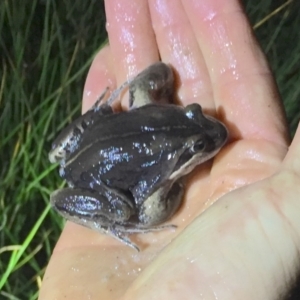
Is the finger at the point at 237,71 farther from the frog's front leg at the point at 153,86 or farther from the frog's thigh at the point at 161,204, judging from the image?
the frog's thigh at the point at 161,204

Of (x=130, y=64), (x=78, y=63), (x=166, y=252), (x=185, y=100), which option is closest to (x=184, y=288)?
(x=166, y=252)

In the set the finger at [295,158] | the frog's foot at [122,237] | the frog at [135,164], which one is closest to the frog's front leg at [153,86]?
the frog at [135,164]

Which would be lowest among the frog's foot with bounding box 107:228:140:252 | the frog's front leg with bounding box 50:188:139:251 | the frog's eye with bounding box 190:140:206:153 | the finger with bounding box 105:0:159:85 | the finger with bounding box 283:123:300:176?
the frog's foot with bounding box 107:228:140:252

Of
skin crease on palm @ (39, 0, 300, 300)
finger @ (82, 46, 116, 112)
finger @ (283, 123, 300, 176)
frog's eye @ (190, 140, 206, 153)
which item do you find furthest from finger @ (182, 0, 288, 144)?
finger @ (82, 46, 116, 112)

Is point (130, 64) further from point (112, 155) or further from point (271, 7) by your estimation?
point (271, 7)

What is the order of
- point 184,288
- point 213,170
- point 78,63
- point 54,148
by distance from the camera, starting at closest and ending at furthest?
point 184,288, point 213,170, point 54,148, point 78,63

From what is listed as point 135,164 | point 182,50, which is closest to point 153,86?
point 182,50

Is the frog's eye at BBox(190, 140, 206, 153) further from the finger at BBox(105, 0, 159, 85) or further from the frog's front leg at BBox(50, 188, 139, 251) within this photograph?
the finger at BBox(105, 0, 159, 85)
